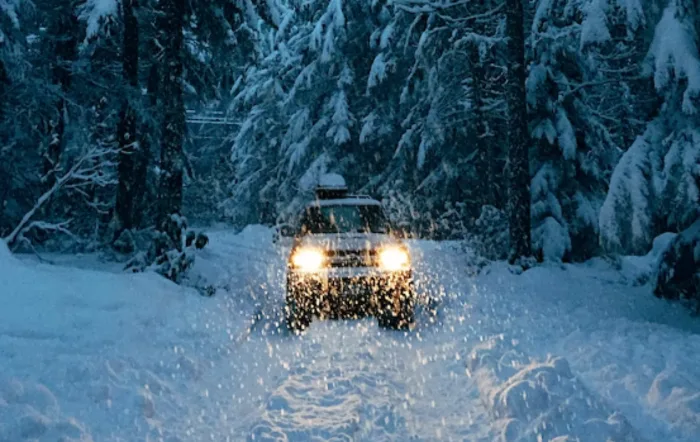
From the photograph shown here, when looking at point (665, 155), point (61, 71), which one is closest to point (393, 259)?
point (665, 155)

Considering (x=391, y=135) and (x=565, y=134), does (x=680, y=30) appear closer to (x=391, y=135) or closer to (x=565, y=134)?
(x=565, y=134)

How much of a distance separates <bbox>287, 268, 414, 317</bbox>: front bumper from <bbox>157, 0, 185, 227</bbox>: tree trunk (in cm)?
431

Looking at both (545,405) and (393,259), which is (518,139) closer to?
(393,259)

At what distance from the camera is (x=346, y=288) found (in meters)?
8.84

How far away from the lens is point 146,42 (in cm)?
1645

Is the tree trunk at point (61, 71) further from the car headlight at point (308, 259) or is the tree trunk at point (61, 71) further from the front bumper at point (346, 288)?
the front bumper at point (346, 288)

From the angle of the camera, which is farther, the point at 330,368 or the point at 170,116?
the point at 170,116

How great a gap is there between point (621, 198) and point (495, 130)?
37.6 feet

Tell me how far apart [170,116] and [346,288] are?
18.6 ft

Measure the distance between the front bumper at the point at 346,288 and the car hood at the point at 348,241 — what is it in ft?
1.29

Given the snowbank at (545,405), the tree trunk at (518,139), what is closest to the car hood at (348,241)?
the snowbank at (545,405)

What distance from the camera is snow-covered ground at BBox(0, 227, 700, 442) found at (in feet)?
15.7

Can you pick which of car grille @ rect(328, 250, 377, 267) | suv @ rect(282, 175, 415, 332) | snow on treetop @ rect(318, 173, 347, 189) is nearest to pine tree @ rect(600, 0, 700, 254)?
suv @ rect(282, 175, 415, 332)

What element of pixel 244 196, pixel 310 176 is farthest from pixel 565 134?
pixel 244 196
